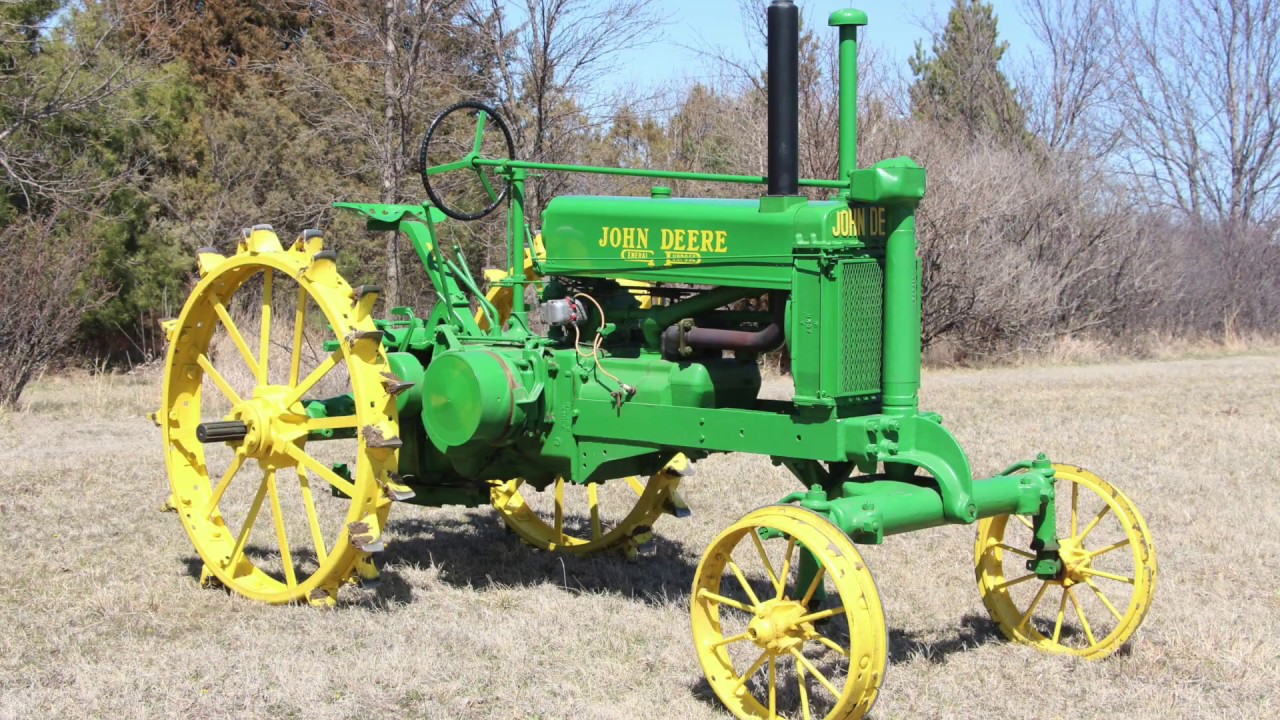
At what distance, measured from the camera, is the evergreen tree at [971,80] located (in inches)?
1046

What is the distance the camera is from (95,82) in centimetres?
1609

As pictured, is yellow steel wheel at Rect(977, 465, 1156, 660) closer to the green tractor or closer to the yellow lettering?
the green tractor

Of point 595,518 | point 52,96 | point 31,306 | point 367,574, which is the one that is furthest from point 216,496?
point 52,96

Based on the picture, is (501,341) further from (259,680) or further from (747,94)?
(747,94)

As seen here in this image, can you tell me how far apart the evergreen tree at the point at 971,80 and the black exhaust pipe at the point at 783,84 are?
21.4 meters

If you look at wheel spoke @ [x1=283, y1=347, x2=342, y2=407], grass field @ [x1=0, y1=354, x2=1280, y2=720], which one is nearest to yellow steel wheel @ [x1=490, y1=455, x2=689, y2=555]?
grass field @ [x1=0, y1=354, x2=1280, y2=720]

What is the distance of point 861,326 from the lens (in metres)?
4.76

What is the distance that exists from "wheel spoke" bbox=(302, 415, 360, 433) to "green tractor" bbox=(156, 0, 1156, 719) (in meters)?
0.01

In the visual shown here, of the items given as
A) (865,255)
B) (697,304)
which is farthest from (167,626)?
(865,255)

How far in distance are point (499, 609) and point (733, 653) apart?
1.19 m

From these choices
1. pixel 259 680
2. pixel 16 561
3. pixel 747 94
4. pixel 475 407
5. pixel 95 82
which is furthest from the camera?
pixel 747 94

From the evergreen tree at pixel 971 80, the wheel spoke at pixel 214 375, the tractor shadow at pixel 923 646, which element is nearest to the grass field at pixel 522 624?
the tractor shadow at pixel 923 646

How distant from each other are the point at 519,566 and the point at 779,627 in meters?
2.56

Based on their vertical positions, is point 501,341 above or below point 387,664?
above
